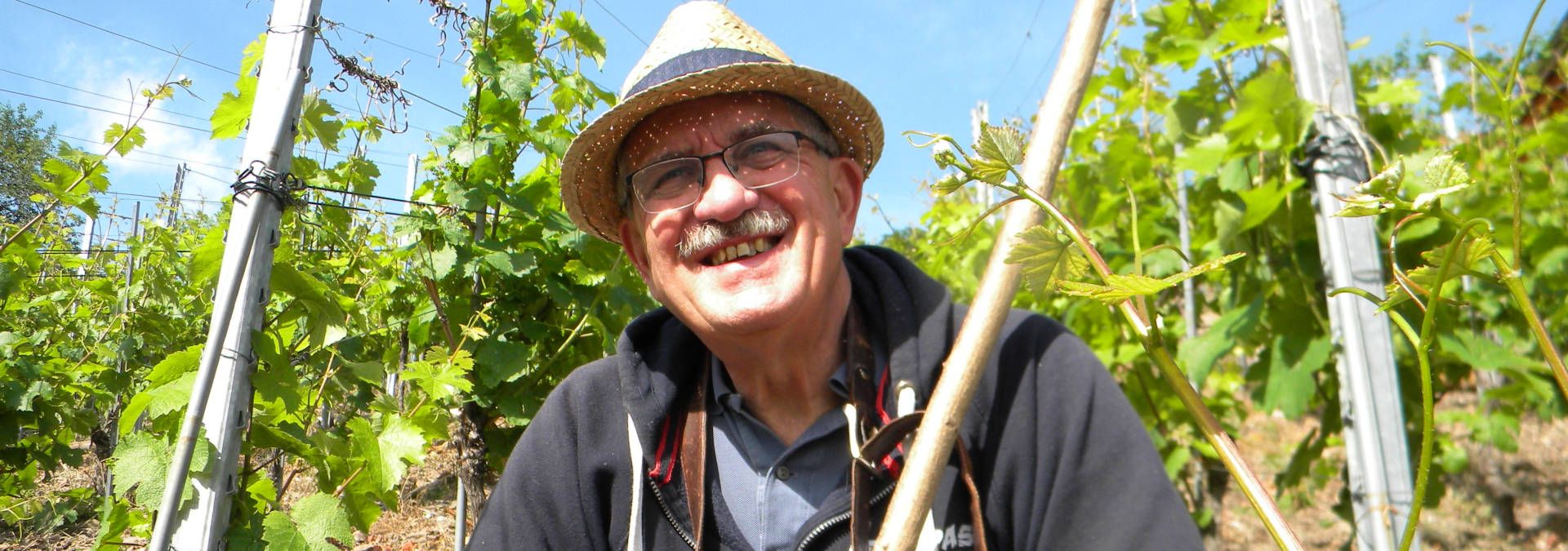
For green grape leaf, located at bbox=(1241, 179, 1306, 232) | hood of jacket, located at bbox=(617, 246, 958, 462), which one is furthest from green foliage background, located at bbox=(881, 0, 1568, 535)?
hood of jacket, located at bbox=(617, 246, 958, 462)

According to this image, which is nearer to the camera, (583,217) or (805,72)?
(805,72)

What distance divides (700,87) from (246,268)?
108 cm

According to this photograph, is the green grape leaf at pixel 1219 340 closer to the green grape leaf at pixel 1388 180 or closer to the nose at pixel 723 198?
the nose at pixel 723 198

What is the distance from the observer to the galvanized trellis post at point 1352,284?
1.75 metres

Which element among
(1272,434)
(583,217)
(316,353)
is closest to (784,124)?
(583,217)

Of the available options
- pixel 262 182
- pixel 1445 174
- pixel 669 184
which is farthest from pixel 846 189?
pixel 1445 174

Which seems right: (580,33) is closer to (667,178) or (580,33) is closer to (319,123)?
(319,123)

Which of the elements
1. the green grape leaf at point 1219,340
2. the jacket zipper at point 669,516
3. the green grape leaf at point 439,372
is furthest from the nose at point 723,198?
the green grape leaf at point 1219,340

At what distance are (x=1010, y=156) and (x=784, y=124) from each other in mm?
1096

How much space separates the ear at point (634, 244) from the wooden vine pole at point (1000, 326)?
50.9 inches

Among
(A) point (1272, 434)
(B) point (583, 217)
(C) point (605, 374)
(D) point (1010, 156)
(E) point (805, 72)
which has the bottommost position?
(A) point (1272, 434)

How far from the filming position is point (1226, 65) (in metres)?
2.71

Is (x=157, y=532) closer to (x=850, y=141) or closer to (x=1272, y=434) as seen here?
(x=850, y=141)

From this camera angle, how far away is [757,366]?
188 centimetres
